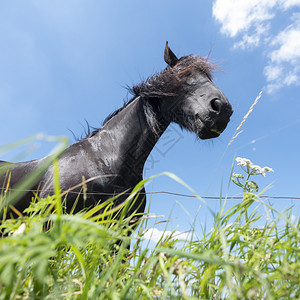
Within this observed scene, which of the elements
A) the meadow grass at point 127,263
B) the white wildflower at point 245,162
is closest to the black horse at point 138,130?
the white wildflower at point 245,162

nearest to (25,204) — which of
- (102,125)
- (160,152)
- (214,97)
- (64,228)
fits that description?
(102,125)

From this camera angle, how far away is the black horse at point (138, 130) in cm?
259

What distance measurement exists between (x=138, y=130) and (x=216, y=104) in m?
0.85

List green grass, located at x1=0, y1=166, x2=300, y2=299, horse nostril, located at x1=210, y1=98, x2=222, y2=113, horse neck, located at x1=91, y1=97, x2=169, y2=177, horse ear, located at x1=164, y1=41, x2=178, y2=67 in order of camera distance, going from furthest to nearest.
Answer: horse ear, located at x1=164, y1=41, x2=178, y2=67, horse neck, located at x1=91, y1=97, x2=169, y2=177, horse nostril, located at x1=210, y1=98, x2=222, y2=113, green grass, located at x1=0, y1=166, x2=300, y2=299

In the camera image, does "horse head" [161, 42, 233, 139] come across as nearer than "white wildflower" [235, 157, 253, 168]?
Yes

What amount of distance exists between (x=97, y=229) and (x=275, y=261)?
0.85m

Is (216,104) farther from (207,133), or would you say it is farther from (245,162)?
(245,162)

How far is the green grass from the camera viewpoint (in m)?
0.61

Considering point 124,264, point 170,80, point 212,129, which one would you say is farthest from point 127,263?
point 170,80

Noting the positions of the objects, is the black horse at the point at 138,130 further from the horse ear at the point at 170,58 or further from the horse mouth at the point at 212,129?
the horse ear at the point at 170,58

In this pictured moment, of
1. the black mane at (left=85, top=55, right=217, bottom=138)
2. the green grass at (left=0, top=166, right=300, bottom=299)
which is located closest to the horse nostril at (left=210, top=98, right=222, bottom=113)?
the black mane at (left=85, top=55, right=217, bottom=138)

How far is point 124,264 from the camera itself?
114 cm

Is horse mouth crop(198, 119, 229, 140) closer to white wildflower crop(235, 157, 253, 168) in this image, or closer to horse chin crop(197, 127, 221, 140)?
horse chin crop(197, 127, 221, 140)

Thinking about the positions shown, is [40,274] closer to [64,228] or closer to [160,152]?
[64,228]
